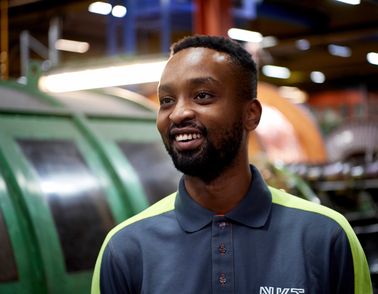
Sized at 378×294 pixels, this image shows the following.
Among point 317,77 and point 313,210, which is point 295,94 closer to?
point 317,77

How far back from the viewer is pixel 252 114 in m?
1.78

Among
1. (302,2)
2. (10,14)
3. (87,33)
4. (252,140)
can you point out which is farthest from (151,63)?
(87,33)

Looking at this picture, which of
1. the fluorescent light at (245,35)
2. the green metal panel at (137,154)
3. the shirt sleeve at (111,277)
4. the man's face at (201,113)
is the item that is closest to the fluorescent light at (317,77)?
the fluorescent light at (245,35)

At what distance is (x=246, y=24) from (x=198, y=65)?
10.5 metres

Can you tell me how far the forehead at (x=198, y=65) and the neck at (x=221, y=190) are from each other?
0.24m

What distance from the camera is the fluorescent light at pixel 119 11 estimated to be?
8.85m

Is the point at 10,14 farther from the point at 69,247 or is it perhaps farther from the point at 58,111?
the point at 69,247

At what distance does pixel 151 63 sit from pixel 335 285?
168 inches

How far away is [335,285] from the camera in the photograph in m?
1.65

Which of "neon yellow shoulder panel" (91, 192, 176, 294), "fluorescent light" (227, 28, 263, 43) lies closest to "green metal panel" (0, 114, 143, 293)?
"neon yellow shoulder panel" (91, 192, 176, 294)

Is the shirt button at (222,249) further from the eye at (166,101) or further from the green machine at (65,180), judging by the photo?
the green machine at (65,180)

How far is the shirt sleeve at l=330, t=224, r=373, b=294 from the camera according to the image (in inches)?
64.4

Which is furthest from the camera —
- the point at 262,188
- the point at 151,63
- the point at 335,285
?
the point at 151,63

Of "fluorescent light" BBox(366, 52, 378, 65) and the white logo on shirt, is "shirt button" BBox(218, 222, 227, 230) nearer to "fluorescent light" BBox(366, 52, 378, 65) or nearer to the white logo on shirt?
the white logo on shirt
